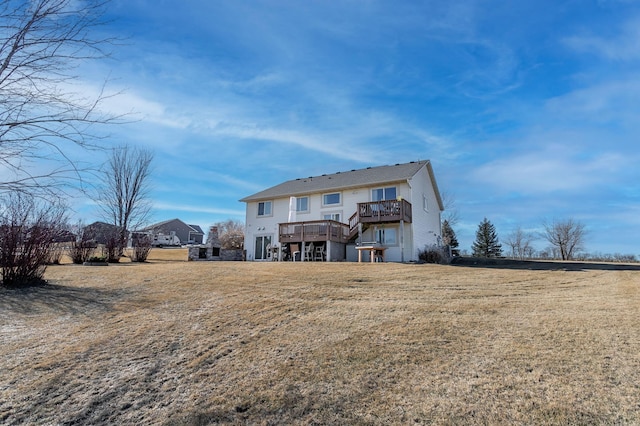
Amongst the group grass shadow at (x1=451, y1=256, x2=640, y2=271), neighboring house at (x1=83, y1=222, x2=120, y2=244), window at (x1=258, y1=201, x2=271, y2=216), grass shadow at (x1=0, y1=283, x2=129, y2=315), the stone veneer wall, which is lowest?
grass shadow at (x1=0, y1=283, x2=129, y2=315)

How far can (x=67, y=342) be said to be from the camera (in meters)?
4.81

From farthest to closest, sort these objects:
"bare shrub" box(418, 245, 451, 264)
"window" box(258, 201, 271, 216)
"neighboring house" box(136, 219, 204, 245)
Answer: "neighboring house" box(136, 219, 204, 245)
"window" box(258, 201, 271, 216)
"bare shrub" box(418, 245, 451, 264)

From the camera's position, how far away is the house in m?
18.7

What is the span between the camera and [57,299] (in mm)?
7359

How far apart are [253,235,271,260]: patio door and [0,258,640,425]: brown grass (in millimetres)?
16010

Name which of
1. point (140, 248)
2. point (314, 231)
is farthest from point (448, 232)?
point (140, 248)

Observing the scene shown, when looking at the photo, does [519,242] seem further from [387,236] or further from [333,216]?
[333,216]

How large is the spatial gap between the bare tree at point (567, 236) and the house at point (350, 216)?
90.1 feet

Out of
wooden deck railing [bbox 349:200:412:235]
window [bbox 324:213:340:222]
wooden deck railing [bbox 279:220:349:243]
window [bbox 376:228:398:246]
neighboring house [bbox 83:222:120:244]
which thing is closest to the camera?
neighboring house [bbox 83:222:120:244]

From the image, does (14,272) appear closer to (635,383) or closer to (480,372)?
(480,372)

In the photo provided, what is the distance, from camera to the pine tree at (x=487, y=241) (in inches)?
1785

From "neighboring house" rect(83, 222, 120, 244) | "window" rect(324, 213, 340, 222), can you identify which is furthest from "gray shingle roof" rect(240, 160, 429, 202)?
"neighboring house" rect(83, 222, 120, 244)

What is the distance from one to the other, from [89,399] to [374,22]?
11.0 meters

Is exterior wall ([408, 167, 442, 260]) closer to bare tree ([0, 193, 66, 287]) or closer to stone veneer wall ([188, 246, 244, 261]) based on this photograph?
stone veneer wall ([188, 246, 244, 261])
